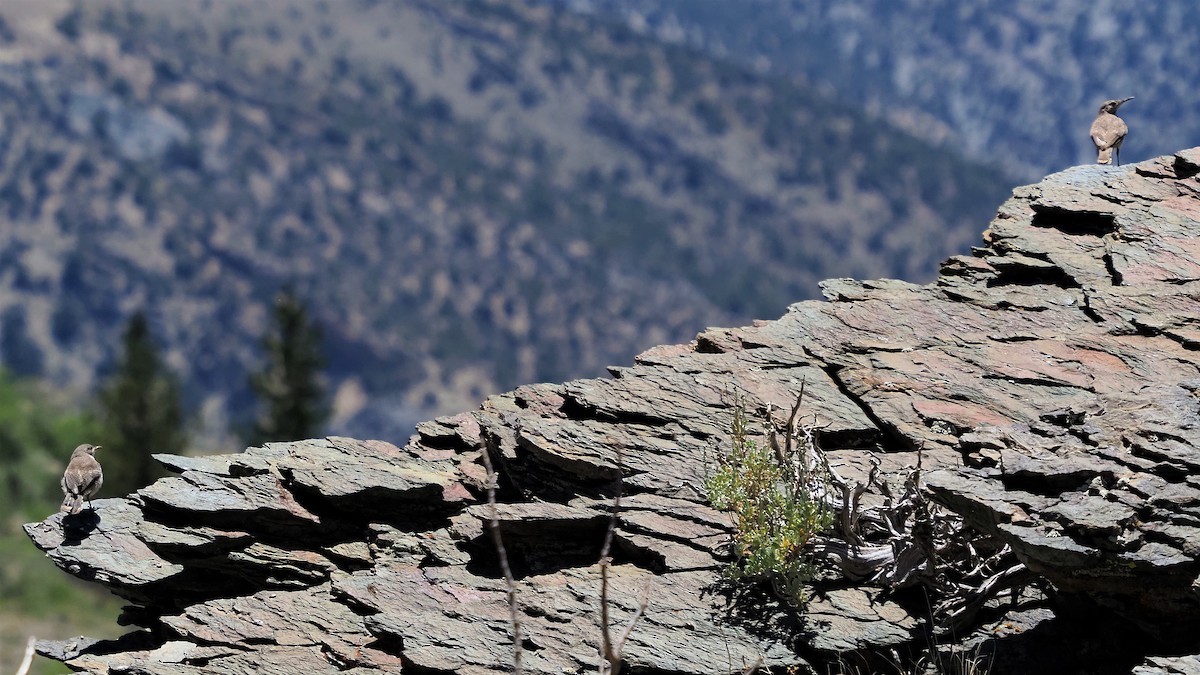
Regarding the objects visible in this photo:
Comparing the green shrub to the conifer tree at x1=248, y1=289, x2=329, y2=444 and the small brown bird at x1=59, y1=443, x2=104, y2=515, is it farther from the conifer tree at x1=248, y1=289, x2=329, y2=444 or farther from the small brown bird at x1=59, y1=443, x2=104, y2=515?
the conifer tree at x1=248, y1=289, x2=329, y2=444

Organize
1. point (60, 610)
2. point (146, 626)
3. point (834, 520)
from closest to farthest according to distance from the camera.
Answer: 1. point (834, 520)
2. point (146, 626)
3. point (60, 610)

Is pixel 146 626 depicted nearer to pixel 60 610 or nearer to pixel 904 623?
pixel 904 623

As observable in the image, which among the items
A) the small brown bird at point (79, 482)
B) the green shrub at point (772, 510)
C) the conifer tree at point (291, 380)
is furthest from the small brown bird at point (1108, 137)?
the conifer tree at point (291, 380)

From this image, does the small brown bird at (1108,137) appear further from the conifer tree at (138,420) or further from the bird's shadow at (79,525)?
the conifer tree at (138,420)

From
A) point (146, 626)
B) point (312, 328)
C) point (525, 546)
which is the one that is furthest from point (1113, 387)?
point (312, 328)

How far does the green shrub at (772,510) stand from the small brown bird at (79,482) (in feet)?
20.5

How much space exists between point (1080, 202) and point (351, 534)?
10001 mm

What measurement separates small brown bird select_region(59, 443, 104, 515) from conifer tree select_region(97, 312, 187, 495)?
2830 inches

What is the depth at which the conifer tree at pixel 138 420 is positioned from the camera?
8531cm

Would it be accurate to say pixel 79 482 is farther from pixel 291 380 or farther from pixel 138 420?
pixel 138 420

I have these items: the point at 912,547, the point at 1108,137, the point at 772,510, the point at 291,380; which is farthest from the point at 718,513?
the point at 291,380

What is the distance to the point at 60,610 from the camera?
234ft

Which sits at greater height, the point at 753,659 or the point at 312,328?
the point at 312,328

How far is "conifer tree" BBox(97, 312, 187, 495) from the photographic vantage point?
280 feet
